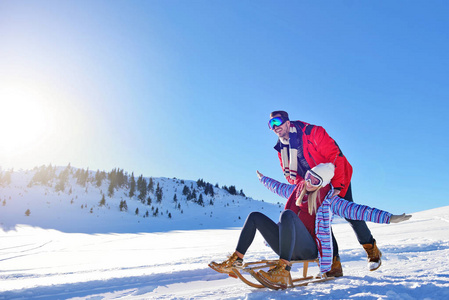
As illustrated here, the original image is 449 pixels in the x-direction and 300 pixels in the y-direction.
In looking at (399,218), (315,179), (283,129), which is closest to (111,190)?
(283,129)

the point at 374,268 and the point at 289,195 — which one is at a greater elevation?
the point at 289,195

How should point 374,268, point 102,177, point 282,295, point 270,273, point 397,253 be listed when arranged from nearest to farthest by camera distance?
point 282,295 → point 270,273 → point 374,268 → point 397,253 → point 102,177

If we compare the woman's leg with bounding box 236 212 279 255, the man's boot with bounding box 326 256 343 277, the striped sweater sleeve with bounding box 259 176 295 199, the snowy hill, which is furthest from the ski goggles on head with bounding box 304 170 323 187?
the snowy hill

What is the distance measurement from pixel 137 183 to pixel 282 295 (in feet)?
134

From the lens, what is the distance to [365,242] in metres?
3.44

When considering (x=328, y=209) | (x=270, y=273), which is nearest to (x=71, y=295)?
(x=270, y=273)

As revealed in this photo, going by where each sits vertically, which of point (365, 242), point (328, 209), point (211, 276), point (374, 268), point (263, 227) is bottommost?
point (211, 276)

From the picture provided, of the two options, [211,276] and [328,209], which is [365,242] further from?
[211,276]

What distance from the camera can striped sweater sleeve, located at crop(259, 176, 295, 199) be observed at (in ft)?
11.8

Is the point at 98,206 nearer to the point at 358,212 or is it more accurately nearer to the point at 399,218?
the point at 358,212

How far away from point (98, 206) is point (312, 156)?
1093 inches

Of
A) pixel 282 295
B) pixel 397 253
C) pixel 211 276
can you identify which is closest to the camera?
pixel 282 295

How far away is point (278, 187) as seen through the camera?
12.2 ft

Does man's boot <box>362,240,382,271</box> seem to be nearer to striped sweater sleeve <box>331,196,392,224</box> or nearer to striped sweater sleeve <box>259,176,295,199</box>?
striped sweater sleeve <box>331,196,392,224</box>
